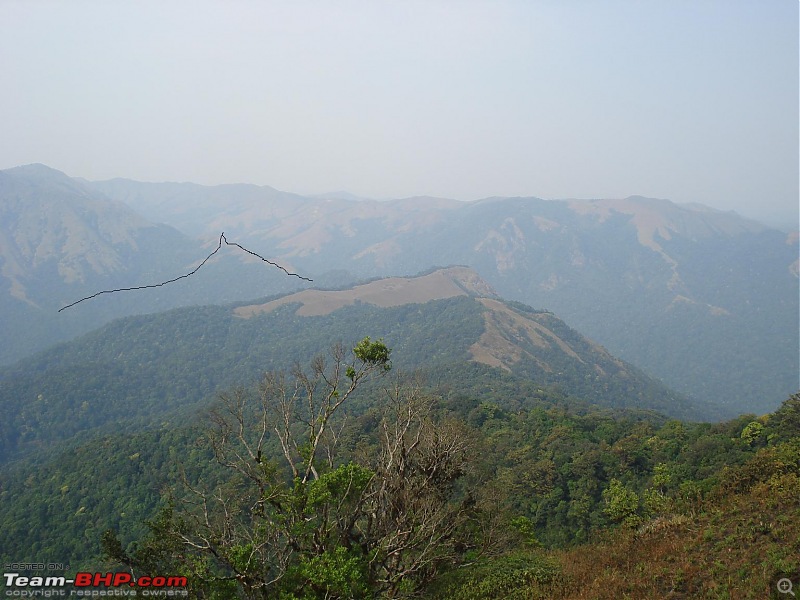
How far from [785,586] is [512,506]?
65.2 ft

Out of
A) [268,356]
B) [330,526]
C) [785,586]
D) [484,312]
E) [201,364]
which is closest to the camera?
[785,586]

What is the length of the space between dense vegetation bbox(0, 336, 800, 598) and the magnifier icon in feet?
1.43

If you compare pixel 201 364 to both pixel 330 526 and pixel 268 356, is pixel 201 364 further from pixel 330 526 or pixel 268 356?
pixel 330 526

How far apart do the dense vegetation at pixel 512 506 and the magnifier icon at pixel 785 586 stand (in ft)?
1.43

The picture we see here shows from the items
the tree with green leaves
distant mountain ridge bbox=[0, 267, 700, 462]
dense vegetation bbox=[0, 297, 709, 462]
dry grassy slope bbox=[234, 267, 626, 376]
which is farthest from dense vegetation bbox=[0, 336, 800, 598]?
dry grassy slope bbox=[234, 267, 626, 376]

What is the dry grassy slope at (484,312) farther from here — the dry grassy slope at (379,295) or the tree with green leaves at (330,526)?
the tree with green leaves at (330,526)

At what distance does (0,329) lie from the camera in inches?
6678

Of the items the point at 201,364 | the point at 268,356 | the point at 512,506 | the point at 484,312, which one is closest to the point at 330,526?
the point at 512,506

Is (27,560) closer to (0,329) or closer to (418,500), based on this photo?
(418,500)

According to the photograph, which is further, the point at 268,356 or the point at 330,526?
the point at 268,356

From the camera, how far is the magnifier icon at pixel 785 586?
398 inches

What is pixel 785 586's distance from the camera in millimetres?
10250

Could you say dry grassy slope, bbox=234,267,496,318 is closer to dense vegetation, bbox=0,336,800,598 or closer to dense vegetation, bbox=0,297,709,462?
dense vegetation, bbox=0,297,709,462

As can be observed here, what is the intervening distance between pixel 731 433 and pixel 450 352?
73297 mm
